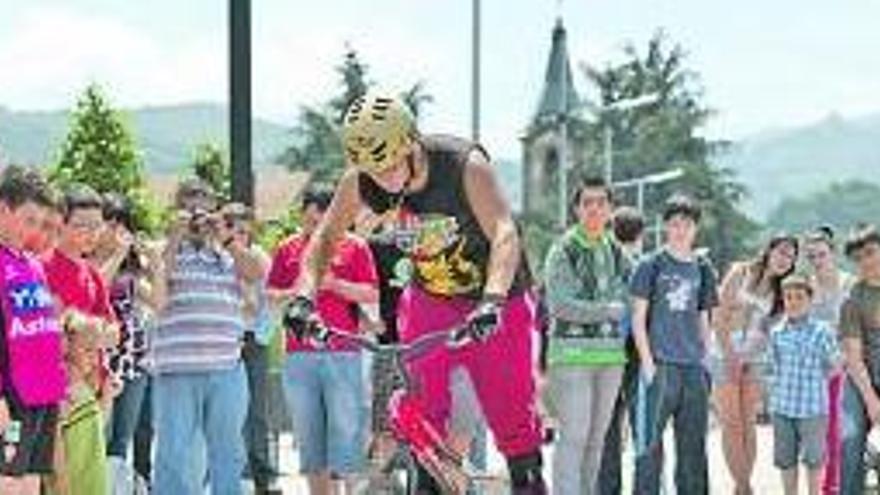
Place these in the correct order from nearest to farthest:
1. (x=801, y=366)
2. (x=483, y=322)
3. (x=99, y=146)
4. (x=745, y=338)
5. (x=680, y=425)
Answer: (x=483, y=322) → (x=680, y=425) → (x=801, y=366) → (x=745, y=338) → (x=99, y=146)

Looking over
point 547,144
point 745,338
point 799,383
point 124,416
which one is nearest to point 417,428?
point 124,416

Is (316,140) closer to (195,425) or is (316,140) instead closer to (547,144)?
(547,144)

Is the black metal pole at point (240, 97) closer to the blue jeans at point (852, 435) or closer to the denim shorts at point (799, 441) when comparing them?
the denim shorts at point (799, 441)

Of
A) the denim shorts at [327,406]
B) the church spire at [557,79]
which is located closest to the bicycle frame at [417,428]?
the denim shorts at [327,406]

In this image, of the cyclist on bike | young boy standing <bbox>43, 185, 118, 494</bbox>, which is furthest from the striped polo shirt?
the cyclist on bike

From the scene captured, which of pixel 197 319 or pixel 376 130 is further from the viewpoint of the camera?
pixel 197 319

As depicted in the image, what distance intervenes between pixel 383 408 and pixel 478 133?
51.3 feet

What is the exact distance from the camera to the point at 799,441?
1335 centimetres

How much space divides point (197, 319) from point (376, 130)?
3886mm

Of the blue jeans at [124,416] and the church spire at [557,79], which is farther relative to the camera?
the church spire at [557,79]

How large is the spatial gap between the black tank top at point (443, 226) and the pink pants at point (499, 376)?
0.09 meters

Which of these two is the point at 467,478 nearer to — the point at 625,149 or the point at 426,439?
the point at 426,439

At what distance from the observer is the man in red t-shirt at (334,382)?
11.7m

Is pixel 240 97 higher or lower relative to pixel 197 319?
higher
